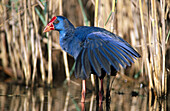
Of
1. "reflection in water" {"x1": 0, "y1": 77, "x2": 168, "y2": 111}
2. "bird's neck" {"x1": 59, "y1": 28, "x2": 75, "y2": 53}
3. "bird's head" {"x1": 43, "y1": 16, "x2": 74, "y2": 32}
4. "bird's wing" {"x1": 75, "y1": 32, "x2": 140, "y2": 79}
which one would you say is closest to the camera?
"bird's wing" {"x1": 75, "y1": 32, "x2": 140, "y2": 79}

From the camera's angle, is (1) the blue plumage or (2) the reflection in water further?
(2) the reflection in water

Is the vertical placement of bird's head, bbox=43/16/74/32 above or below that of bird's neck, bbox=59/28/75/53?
above

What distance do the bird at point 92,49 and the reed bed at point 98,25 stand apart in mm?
334

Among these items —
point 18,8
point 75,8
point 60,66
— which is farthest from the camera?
point 75,8

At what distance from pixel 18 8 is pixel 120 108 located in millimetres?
1965

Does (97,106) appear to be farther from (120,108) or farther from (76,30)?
(76,30)

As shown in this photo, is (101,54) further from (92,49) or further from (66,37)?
(66,37)

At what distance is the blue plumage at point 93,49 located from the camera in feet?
9.25

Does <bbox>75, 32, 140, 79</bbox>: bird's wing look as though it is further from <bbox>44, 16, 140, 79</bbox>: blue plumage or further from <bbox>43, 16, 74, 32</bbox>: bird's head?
<bbox>43, 16, 74, 32</bbox>: bird's head

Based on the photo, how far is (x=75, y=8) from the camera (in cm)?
608

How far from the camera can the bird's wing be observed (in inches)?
110

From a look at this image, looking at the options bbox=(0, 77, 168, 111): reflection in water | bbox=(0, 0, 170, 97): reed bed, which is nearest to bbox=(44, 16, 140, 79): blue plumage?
bbox=(0, 0, 170, 97): reed bed

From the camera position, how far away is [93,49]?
9.80 feet

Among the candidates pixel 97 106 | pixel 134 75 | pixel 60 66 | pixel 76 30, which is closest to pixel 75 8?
pixel 60 66
